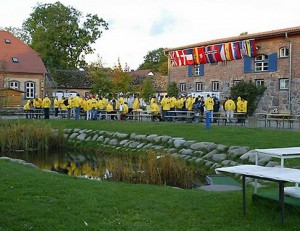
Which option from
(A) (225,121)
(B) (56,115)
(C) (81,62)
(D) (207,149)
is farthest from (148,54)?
(D) (207,149)

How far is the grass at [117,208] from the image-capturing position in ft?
21.7

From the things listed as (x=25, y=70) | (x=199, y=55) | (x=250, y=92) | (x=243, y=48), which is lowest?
(x=250, y=92)

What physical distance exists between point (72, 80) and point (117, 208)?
2159 inches

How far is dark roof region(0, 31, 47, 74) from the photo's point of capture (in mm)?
53438


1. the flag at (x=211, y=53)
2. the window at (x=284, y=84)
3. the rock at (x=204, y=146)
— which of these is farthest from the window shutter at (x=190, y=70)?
the rock at (x=204, y=146)

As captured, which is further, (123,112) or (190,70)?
(190,70)

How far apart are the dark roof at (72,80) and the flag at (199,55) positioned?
2167 cm

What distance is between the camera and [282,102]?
34.8 meters

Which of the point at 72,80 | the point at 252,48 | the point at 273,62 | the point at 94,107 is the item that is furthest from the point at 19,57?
the point at 273,62

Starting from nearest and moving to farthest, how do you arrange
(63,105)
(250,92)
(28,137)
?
(28,137) < (63,105) < (250,92)

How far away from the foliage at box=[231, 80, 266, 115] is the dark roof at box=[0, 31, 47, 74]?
26.1 meters

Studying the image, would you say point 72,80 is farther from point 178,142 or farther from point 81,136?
point 178,142

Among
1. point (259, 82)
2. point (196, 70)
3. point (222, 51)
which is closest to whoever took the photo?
point (259, 82)

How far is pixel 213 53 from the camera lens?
40125mm
